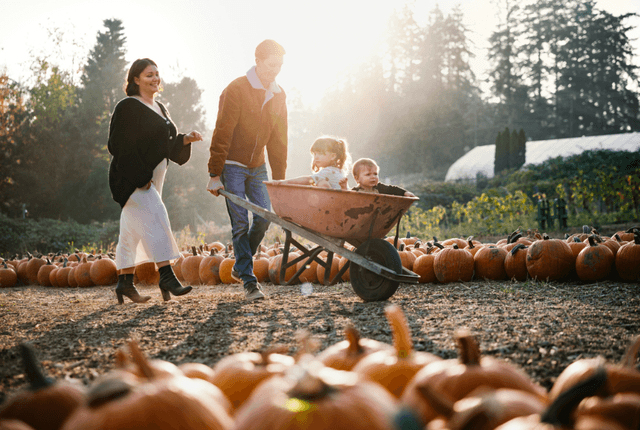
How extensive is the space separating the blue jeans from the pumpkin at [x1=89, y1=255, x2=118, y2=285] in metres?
3.43

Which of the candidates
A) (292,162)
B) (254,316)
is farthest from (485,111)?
(254,316)

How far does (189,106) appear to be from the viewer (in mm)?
30844

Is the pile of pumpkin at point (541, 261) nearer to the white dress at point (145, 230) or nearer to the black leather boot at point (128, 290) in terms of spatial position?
the white dress at point (145, 230)

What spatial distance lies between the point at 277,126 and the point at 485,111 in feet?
141

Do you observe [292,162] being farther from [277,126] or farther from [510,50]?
[277,126]

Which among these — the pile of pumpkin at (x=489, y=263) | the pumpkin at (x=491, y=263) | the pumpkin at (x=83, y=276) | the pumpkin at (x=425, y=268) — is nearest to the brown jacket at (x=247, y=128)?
the pile of pumpkin at (x=489, y=263)

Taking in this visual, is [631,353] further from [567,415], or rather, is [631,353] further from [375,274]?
[375,274]

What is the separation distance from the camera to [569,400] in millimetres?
576

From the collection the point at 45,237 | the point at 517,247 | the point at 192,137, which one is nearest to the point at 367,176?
the point at 192,137

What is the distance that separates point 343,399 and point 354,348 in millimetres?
400

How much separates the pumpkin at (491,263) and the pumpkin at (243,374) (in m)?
4.20

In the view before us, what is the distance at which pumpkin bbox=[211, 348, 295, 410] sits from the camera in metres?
0.90

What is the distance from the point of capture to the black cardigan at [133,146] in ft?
12.8

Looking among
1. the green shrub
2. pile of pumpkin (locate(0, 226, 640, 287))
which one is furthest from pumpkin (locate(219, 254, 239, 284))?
the green shrub
